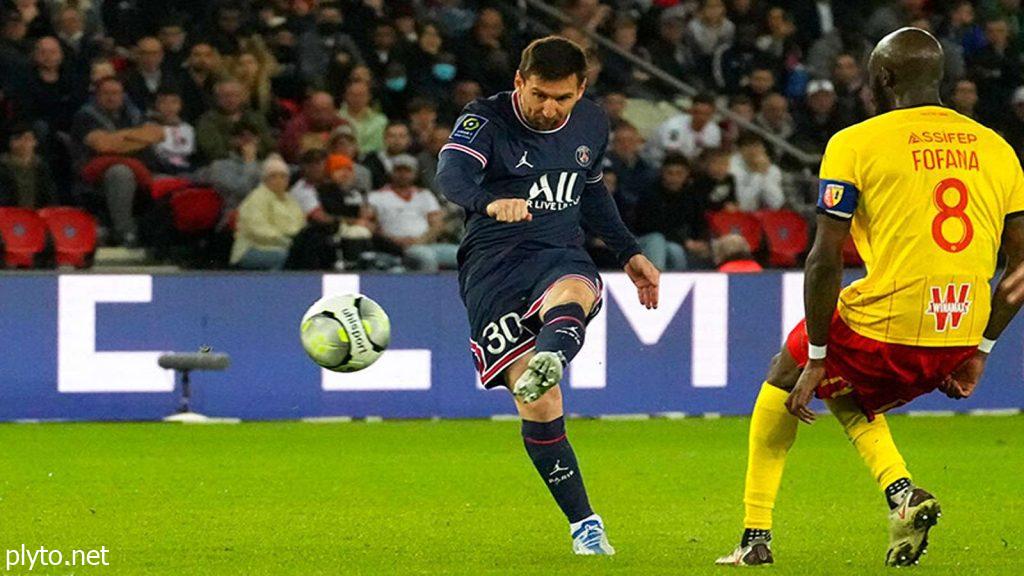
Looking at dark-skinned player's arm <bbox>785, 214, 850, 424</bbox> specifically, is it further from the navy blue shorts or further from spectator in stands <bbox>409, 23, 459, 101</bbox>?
spectator in stands <bbox>409, 23, 459, 101</bbox>

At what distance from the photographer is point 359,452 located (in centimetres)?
1127

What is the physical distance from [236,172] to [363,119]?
1488 mm

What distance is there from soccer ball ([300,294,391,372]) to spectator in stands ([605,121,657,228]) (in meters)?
7.51

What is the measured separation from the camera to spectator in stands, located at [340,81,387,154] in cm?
1582

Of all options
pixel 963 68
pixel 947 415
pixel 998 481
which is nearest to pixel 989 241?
pixel 998 481

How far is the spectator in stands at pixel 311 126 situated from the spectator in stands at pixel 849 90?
5149mm

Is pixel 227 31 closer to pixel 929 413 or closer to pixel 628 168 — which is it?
pixel 628 168

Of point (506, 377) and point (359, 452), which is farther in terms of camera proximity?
point (359, 452)

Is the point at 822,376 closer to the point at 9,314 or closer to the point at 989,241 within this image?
the point at 989,241

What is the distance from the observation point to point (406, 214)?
14.9 meters

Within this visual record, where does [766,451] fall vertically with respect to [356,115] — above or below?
below

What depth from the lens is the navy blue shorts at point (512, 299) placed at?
6969 mm

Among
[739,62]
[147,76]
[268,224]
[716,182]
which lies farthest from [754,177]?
[147,76]

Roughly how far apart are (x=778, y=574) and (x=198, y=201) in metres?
8.90
